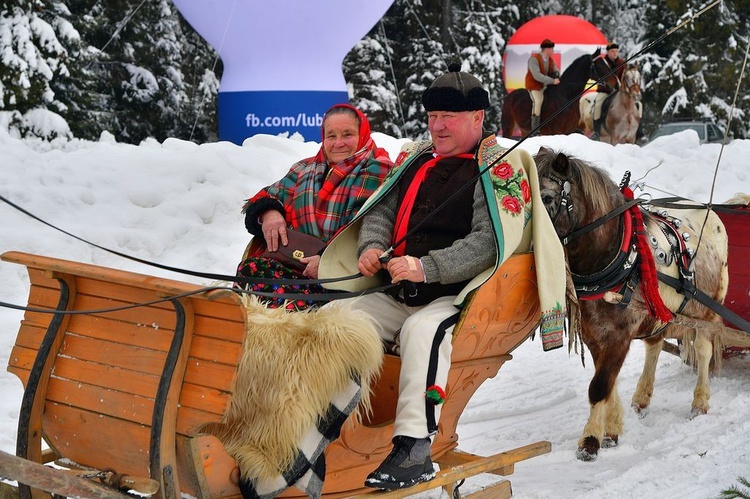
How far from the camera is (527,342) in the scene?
23.7 ft

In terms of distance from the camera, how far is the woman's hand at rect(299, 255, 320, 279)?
413 centimetres

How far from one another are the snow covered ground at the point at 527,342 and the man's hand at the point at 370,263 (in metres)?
1.11

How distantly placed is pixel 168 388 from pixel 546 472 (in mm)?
2409

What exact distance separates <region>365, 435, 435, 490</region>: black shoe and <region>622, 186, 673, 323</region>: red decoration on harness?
1868mm

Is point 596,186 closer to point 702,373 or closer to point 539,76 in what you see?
point 702,373

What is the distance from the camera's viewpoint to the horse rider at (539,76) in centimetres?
1533

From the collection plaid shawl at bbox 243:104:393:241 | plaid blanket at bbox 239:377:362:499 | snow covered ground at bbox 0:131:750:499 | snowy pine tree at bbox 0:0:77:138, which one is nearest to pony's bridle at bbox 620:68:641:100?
snow covered ground at bbox 0:131:750:499

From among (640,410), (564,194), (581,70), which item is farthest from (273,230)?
(581,70)

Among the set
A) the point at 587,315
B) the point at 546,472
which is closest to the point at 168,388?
the point at 546,472

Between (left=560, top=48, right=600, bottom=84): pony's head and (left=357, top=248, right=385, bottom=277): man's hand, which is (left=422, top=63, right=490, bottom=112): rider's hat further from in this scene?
(left=560, top=48, right=600, bottom=84): pony's head

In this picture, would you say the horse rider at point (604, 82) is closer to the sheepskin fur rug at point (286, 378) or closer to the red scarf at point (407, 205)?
the red scarf at point (407, 205)

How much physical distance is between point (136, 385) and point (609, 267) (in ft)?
8.54

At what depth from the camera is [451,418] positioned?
12.9 feet

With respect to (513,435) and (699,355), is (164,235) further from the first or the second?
(699,355)
